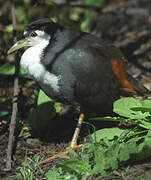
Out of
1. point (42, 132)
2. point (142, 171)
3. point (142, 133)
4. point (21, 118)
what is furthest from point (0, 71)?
point (142, 171)

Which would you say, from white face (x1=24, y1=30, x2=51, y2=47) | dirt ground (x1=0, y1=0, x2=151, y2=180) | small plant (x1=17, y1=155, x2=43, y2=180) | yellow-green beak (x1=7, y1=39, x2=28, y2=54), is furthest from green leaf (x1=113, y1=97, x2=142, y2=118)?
yellow-green beak (x1=7, y1=39, x2=28, y2=54)

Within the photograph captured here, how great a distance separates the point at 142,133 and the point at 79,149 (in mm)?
731

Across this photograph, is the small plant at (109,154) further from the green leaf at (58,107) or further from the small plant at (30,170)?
the green leaf at (58,107)

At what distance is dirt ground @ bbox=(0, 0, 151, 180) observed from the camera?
3506 mm

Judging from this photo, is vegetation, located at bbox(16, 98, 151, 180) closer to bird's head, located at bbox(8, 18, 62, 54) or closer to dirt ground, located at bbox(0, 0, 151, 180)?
dirt ground, located at bbox(0, 0, 151, 180)

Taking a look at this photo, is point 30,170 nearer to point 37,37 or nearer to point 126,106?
point 126,106

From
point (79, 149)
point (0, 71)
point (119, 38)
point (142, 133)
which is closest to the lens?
point (142, 133)

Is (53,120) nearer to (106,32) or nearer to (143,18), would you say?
(106,32)

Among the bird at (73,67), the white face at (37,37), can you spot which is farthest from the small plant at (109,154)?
the white face at (37,37)

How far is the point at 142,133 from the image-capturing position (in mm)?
3174

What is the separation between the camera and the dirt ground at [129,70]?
11.5 feet

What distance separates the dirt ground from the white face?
792 millimetres

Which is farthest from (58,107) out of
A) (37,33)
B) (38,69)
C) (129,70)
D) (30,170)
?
(129,70)

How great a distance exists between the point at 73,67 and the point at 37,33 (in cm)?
57
